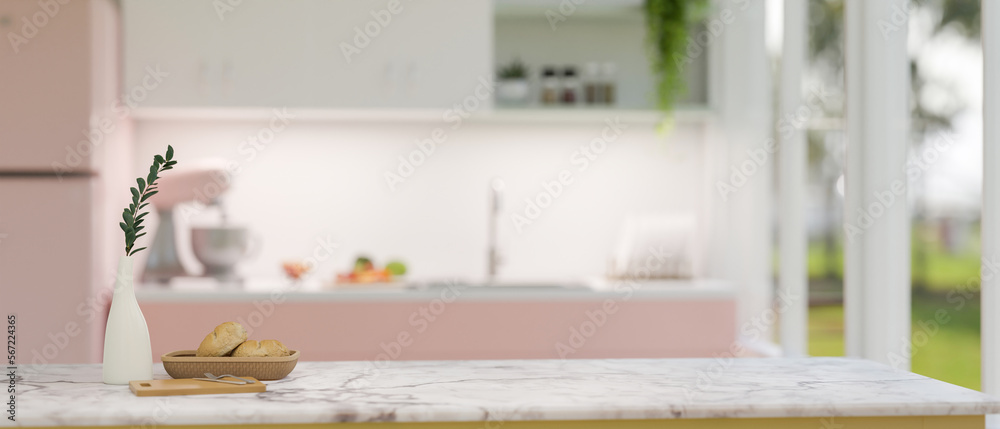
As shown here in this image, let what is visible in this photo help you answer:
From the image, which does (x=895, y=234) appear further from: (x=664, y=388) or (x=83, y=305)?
(x=83, y=305)

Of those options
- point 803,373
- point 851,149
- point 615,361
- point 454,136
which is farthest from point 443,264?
point 803,373

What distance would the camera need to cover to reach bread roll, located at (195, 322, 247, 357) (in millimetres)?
1582

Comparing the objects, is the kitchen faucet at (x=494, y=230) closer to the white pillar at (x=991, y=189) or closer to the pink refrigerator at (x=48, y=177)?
the pink refrigerator at (x=48, y=177)

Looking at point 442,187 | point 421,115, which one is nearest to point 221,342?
point 421,115

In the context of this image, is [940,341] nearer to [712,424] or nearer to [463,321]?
[463,321]

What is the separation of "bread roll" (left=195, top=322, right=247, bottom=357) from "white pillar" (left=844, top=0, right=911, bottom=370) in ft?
6.04

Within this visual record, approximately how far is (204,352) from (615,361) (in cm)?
80

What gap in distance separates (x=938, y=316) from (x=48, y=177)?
9.38m

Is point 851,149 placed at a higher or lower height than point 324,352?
higher

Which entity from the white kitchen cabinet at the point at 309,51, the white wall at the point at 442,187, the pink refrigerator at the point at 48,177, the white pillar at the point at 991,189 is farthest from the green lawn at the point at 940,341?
the pink refrigerator at the point at 48,177

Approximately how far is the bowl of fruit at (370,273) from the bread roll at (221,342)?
1.73 m

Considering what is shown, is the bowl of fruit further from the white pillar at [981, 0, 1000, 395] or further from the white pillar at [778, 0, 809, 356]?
the white pillar at [981, 0, 1000, 395]

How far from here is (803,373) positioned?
1.69 m

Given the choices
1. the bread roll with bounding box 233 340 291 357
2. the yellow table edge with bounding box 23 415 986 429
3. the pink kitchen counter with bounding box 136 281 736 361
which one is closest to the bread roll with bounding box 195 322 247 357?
the bread roll with bounding box 233 340 291 357
